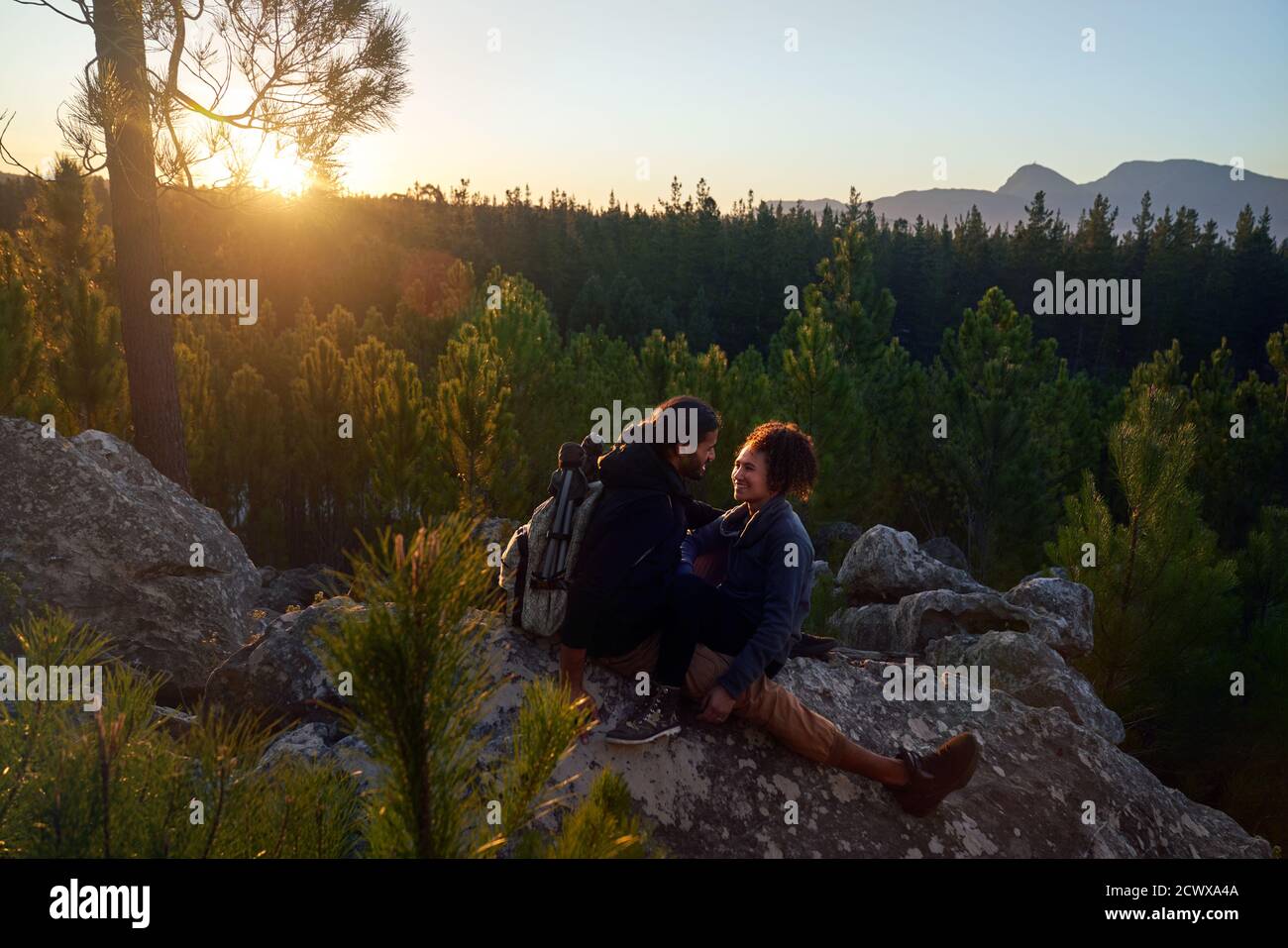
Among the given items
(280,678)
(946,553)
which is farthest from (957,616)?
(946,553)

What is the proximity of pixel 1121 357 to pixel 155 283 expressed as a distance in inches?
2060

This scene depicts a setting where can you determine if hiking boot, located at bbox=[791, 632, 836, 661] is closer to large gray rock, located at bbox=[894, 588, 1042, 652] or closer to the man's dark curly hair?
the man's dark curly hair

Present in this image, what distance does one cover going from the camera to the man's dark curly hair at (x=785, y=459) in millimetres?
3166

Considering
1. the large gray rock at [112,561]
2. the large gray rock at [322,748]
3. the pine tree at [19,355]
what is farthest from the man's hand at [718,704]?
the pine tree at [19,355]

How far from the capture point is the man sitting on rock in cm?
309

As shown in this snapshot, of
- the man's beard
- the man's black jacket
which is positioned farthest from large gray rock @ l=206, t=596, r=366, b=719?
the man's beard

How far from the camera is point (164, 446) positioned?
8.14m

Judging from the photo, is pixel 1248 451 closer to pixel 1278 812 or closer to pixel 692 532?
pixel 1278 812

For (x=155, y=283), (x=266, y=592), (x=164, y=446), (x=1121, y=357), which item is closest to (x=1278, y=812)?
(x=266, y=592)

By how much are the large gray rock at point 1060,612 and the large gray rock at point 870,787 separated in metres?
2.59

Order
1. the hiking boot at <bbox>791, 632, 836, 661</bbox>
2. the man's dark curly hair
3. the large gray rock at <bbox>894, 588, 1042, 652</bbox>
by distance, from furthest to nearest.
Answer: the large gray rock at <bbox>894, 588, 1042, 652</bbox>, the hiking boot at <bbox>791, 632, 836, 661</bbox>, the man's dark curly hair

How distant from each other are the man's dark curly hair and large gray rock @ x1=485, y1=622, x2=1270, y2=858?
0.92m

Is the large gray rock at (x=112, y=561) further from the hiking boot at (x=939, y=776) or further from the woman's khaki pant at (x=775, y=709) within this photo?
the hiking boot at (x=939, y=776)

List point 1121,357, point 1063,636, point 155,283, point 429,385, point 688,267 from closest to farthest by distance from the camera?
1. point 1063,636
2. point 155,283
3. point 429,385
4. point 1121,357
5. point 688,267
